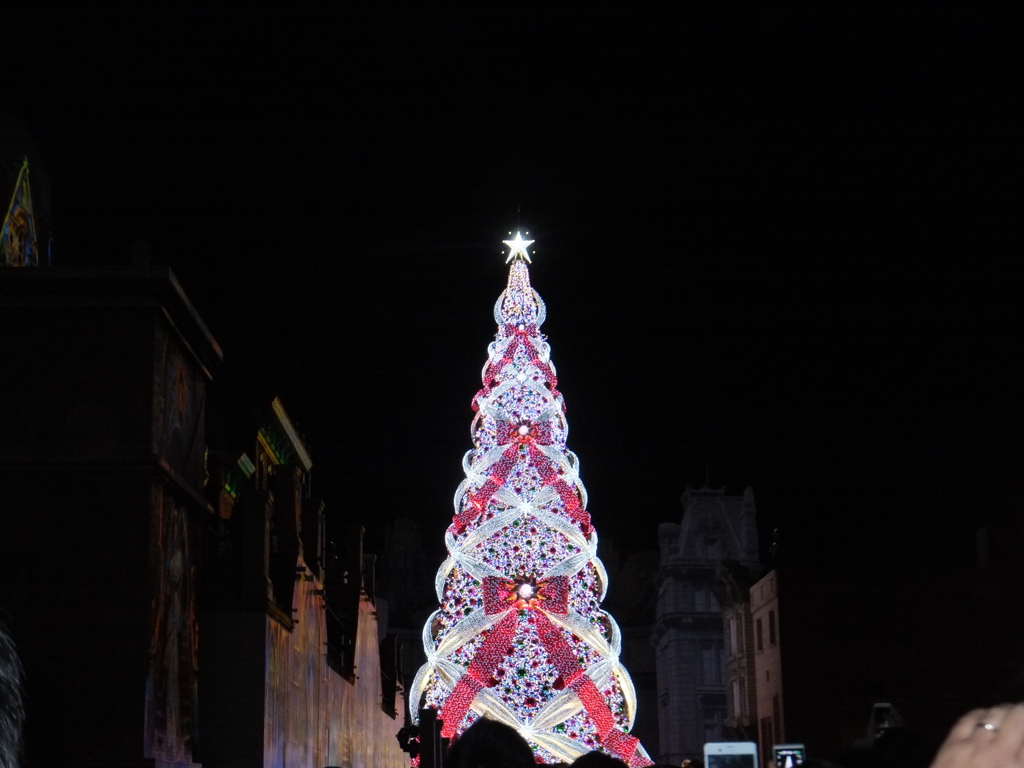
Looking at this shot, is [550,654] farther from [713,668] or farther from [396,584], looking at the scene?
[396,584]

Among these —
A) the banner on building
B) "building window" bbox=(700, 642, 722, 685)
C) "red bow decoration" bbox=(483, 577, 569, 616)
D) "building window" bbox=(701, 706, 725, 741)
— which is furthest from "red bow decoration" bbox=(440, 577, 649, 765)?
"building window" bbox=(700, 642, 722, 685)

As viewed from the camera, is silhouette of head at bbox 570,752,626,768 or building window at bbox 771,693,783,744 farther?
building window at bbox 771,693,783,744

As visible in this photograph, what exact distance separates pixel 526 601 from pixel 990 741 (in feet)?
102

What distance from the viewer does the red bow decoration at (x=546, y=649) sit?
1291 inches

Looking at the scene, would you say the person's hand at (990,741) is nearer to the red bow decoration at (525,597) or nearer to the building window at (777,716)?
the red bow decoration at (525,597)

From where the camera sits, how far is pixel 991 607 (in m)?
38.5

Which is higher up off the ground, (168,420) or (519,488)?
(519,488)

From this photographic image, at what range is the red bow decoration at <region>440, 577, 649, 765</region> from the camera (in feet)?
108

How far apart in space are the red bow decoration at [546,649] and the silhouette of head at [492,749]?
2791cm

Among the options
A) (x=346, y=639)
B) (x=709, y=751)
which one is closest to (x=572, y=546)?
(x=346, y=639)

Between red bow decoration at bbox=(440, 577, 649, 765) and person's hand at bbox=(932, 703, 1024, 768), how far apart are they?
101 feet

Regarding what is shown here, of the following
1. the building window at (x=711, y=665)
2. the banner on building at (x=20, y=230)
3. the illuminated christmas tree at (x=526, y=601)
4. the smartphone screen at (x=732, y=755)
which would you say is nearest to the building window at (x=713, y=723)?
the building window at (x=711, y=665)

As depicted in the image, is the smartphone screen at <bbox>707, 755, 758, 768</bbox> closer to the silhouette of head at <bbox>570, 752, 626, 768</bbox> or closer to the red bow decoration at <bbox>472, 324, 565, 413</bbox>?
the silhouette of head at <bbox>570, 752, 626, 768</bbox>

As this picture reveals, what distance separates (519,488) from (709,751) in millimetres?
19946
